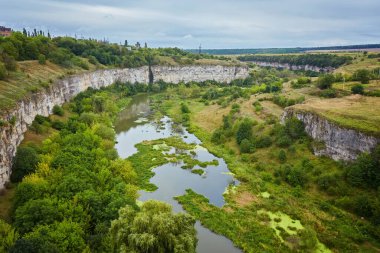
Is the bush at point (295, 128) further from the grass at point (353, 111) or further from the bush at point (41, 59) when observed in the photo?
the bush at point (41, 59)

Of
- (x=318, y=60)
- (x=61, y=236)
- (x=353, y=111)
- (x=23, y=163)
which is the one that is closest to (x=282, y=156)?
(x=353, y=111)

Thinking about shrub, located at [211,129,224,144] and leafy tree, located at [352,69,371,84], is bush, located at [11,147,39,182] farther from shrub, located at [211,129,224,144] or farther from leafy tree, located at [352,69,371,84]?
leafy tree, located at [352,69,371,84]

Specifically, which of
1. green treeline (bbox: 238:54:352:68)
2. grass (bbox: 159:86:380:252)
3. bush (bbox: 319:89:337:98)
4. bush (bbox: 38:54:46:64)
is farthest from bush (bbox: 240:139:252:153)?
green treeline (bbox: 238:54:352:68)

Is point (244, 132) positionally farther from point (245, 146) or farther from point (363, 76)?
point (363, 76)

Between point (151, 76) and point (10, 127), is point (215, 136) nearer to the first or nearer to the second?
point (10, 127)

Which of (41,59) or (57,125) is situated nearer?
(57,125)

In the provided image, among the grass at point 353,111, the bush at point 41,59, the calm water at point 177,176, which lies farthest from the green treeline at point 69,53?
the grass at point 353,111
